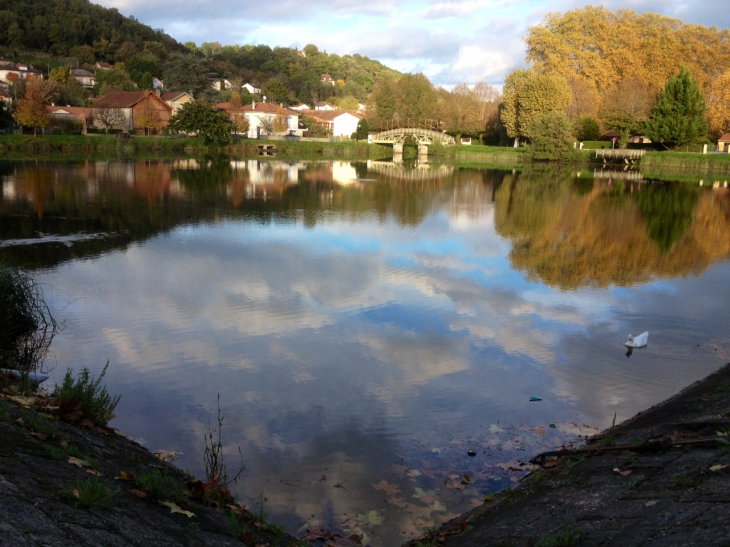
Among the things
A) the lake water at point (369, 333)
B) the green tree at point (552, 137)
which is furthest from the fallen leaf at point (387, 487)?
the green tree at point (552, 137)

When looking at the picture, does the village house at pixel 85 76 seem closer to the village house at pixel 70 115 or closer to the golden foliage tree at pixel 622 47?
the village house at pixel 70 115

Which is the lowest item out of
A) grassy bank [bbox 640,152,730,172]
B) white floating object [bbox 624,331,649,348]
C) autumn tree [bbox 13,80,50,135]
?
white floating object [bbox 624,331,649,348]

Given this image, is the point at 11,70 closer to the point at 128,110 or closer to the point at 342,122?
the point at 128,110

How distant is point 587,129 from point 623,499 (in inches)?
2792

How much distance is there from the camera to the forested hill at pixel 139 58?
9012cm

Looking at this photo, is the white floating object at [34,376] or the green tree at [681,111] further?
the green tree at [681,111]

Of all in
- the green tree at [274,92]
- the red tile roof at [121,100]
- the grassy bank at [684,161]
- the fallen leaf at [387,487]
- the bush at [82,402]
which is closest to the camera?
the bush at [82,402]

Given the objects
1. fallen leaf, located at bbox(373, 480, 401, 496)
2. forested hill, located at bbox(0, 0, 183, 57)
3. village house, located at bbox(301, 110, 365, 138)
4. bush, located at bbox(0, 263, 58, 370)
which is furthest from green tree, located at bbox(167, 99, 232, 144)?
forested hill, located at bbox(0, 0, 183, 57)

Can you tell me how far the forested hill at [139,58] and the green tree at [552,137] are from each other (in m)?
43.7

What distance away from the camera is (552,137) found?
61531mm

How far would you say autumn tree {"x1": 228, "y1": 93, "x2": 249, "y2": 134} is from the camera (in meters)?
71.1

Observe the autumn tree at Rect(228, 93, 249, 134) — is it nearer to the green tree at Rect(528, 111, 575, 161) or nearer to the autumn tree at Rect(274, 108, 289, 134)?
the autumn tree at Rect(274, 108, 289, 134)

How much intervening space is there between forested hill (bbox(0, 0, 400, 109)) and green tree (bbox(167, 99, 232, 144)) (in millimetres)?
25621

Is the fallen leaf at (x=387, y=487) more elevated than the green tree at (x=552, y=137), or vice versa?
the green tree at (x=552, y=137)
